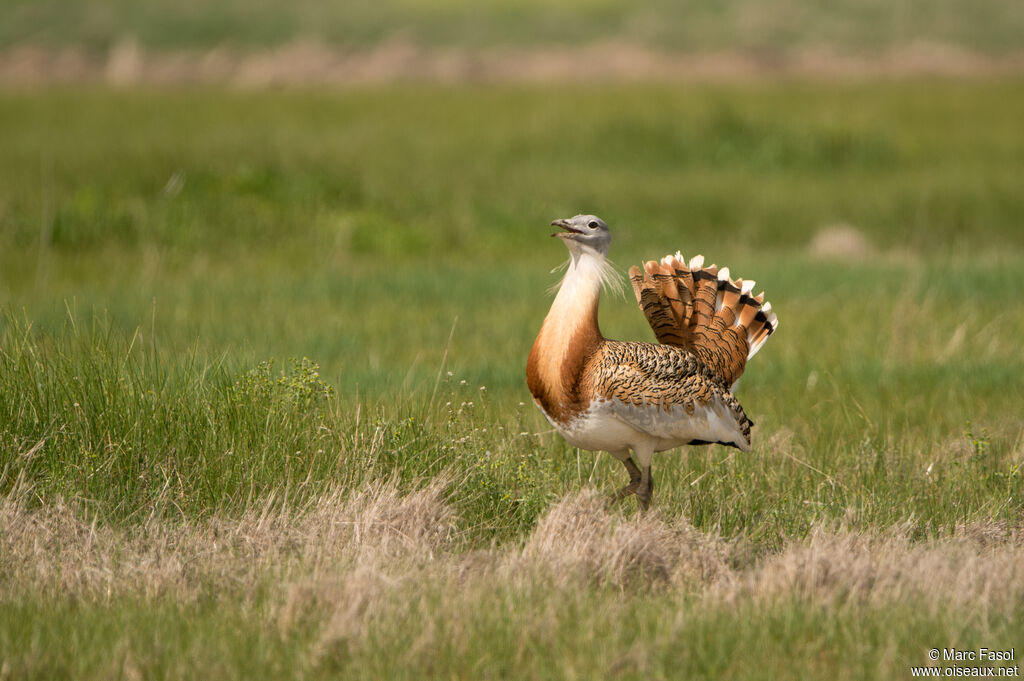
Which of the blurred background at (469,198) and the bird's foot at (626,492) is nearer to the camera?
the bird's foot at (626,492)

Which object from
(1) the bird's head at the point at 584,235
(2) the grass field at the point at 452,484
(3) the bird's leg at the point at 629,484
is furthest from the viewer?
(3) the bird's leg at the point at 629,484

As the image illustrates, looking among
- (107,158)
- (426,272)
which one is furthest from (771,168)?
(107,158)

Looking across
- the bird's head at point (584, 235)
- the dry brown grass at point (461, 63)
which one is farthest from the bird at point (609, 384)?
the dry brown grass at point (461, 63)

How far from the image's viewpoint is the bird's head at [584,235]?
16.1ft

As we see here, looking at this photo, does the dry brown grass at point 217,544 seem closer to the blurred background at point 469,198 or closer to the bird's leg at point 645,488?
the bird's leg at point 645,488

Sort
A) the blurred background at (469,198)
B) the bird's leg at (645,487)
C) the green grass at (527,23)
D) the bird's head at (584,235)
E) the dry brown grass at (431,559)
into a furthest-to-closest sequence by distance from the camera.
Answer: the green grass at (527,23)
the blurred background at (469,198)
the bird's leg at (645,487)
the bird's head at (584,235)
the dry brown grass at (431,559)

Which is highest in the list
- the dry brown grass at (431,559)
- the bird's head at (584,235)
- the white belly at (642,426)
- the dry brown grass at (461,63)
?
the dry brown grass at (461,63)

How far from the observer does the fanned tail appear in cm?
580

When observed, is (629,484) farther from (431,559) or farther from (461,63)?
(461,63)

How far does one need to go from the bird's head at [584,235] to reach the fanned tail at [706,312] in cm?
84

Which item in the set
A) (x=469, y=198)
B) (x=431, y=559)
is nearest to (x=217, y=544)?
(x=431, y=559)

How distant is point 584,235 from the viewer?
4910mm

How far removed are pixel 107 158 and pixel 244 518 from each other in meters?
12.9

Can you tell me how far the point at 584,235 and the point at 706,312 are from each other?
1.21 m
